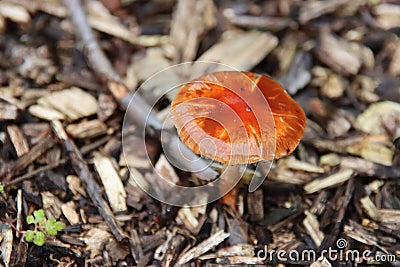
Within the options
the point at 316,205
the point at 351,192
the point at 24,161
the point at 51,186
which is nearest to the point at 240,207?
the point at 316,205

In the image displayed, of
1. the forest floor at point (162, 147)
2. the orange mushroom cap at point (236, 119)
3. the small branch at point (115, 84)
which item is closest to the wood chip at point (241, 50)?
the forest floor at point (162, 147)

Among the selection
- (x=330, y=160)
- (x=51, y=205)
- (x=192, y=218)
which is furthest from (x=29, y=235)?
(x=330, y=160)

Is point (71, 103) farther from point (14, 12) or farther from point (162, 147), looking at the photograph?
point (14, 12)

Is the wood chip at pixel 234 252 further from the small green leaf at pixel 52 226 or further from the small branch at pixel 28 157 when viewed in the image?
the small branch at pixel 28 157

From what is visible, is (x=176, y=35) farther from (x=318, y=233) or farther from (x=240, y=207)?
(x=318, y=233)

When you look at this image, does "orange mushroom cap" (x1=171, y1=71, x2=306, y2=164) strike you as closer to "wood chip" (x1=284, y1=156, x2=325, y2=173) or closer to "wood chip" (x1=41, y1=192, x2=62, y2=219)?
"wood chip" (x1=284, y1=156, x2=325, y2=173)
